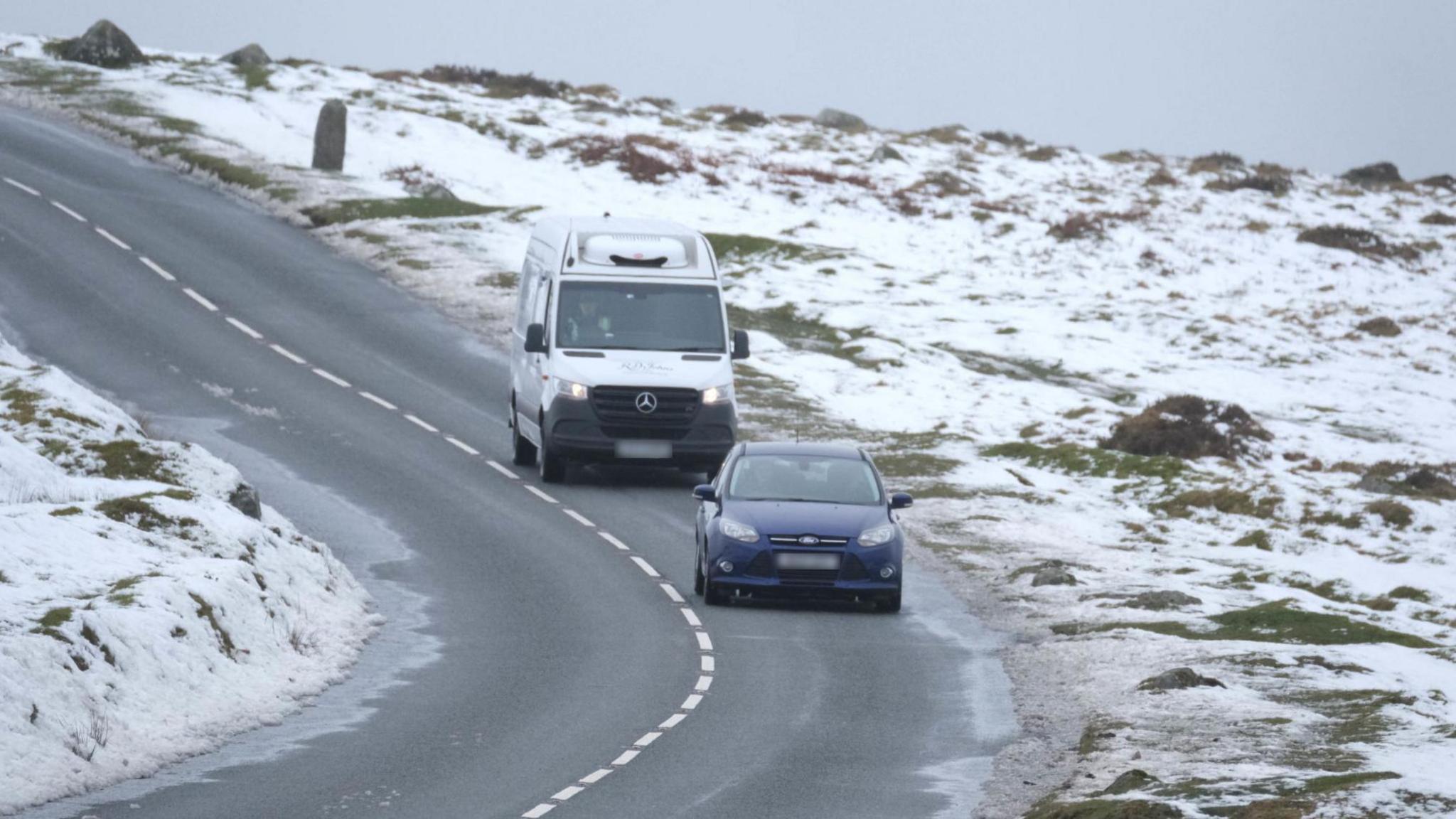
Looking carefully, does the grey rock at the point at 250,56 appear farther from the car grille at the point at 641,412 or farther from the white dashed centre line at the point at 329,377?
the car grille at the point at 641,412

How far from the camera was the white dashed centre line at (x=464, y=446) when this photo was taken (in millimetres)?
26969

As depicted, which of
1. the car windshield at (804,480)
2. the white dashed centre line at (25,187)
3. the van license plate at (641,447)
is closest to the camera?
the car windshield at (804,480)

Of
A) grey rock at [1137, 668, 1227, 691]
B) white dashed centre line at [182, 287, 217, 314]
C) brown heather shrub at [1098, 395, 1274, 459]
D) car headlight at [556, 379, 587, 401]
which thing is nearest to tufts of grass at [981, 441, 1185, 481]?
brown heather shrub at [1098, 395, 1274, 459]

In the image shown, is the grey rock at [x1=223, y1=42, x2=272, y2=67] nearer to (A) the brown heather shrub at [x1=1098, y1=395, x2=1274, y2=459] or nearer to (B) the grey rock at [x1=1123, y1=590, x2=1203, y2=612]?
(A) the brown heather shrub at [x1=1098, y1=395, x2=1274, y2=459]

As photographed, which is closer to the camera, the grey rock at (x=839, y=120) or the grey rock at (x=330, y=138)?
the grey rock at (x=330, y=138)

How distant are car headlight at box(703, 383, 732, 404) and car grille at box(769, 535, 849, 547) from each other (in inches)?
244

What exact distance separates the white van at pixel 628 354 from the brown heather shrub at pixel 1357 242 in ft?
116

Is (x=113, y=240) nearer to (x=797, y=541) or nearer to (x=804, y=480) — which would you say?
(x=804, y=480)

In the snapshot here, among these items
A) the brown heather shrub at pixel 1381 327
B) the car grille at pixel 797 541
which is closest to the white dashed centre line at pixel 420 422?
the car grille at pixel 797 541

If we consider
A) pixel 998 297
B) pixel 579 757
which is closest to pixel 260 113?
pixel 998 297

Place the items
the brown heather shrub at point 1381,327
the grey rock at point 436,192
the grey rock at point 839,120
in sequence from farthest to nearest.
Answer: the grey rock at point 839,120, the grey rock at point 436,192, the brown heather shrub at point 1381,327

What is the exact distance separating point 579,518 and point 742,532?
17.5 ft

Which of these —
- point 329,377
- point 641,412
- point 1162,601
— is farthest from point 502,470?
point 1162,601

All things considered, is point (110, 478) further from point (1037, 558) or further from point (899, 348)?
point (899, 348)
